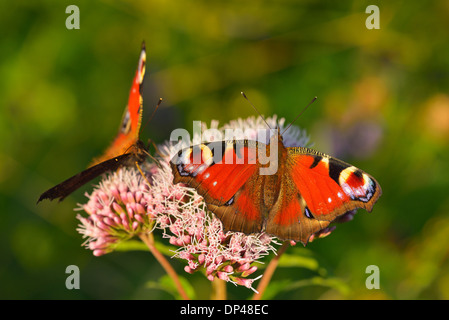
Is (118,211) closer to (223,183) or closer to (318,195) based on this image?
(223,183)

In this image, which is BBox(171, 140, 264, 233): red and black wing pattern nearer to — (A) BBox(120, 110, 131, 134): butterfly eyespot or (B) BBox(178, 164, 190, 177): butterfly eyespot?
(B) BBox(178, 164, 190, 177): butterfly eyespot

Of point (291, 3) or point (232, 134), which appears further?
point (291, 3)

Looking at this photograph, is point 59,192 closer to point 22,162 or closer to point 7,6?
point 22,162

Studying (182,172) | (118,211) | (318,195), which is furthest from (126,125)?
(318,195)

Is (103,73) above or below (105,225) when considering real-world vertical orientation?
above

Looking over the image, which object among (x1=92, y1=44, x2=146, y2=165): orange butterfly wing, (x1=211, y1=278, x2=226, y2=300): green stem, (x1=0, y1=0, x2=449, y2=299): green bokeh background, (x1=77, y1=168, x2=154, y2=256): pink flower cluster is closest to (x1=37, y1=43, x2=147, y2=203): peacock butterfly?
(x1=92, y1=44, x2=146, y2=165): orange butterfly wing

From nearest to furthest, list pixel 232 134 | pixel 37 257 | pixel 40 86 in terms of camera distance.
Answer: pixel 232 134 → pixel 37 257 → pixel 40 86
